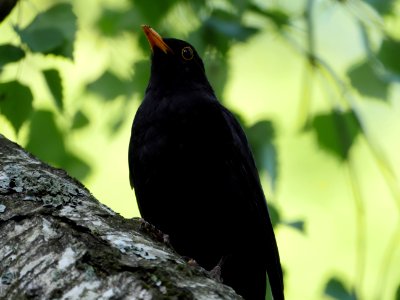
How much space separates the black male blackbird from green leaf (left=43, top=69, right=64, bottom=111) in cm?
55

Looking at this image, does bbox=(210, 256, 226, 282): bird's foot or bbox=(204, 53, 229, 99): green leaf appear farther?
bbox=(204, 53, 229, 99): green leaf

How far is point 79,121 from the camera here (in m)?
5.06

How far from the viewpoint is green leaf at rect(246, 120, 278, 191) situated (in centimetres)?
403

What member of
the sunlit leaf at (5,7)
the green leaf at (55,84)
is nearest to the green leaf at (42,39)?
the sunlit leaf at (5,7)

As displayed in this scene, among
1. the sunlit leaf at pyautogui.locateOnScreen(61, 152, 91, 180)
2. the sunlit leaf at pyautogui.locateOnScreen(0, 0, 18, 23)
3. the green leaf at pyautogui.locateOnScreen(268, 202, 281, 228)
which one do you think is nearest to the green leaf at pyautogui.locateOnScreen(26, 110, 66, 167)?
the sunlit leaf at pyautogui.locateOnScreen(61, 152, 91, 180)

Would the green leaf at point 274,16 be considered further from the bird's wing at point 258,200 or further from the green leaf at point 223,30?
the bird's wing at point 258,200

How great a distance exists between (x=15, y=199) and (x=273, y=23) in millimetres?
2601

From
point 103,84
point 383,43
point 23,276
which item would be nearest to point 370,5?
point 383,43

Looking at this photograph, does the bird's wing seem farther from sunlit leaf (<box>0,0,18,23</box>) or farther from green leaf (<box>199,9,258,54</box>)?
sunlit leaf (<box>0,0,18,23</box>)

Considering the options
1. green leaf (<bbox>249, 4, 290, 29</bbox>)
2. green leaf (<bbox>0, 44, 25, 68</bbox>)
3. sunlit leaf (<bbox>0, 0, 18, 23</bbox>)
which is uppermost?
green leaf (<bbox>249, 4, 290, 29</bbox>)

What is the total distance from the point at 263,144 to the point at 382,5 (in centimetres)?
107

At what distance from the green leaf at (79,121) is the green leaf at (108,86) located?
0.64 feet

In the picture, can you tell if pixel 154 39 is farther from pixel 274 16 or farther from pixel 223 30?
pixel 274 16

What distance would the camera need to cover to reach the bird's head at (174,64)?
4.63m
